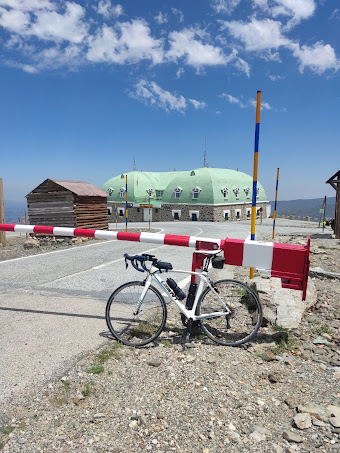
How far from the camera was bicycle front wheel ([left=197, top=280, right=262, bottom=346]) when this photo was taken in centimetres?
396

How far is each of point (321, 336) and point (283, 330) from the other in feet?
1.72

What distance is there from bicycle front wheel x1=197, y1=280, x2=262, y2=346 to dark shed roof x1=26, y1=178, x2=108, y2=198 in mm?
15471

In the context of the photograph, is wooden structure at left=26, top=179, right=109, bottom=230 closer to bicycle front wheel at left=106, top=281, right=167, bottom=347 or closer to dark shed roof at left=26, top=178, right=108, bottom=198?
dark shed roof at left=26, top=178, right=108, bottom=198

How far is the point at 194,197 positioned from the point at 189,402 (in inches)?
1889

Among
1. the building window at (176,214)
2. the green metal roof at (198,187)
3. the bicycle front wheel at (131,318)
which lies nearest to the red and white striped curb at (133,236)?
the bicycle front wheel at (131,318)

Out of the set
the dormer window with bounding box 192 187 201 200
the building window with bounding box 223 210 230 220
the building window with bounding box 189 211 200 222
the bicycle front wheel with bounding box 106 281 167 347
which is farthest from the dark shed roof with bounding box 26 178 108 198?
the building window with bounding box 223 210 230 220

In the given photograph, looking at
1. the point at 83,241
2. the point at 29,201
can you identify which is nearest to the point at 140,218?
the point at 29,201

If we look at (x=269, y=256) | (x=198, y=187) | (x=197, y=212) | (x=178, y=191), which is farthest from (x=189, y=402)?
(x=178, y=191)

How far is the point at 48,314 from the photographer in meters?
4.75

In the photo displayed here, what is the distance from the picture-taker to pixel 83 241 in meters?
15.3

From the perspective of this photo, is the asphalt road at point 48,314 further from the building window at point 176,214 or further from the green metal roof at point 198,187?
the building window at point 176,214

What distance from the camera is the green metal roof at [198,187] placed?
49625 mm

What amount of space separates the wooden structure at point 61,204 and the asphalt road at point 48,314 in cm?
907

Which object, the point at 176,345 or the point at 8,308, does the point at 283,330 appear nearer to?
the point at 176,345
